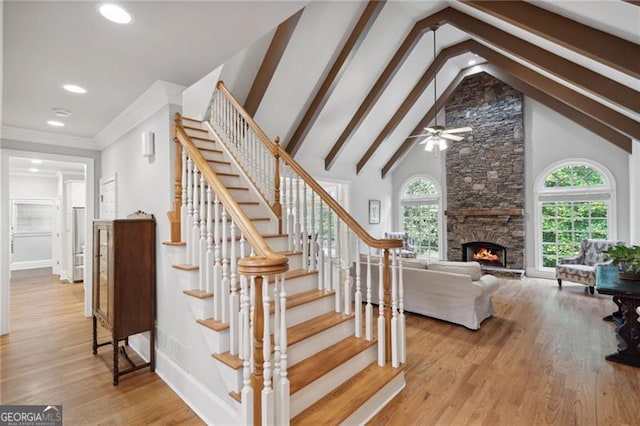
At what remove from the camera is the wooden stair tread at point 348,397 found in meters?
1.95

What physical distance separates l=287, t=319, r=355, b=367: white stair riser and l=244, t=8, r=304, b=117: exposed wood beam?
369 centimetres

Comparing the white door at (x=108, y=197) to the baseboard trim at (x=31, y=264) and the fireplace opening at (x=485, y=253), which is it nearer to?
the baseboard trim at (x=31, y=264)

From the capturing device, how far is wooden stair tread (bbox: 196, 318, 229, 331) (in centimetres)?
202

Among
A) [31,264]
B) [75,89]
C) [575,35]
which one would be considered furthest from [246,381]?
[31,264]

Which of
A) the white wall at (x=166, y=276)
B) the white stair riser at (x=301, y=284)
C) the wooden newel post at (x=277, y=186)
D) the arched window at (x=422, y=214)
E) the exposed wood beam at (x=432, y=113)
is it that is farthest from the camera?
the arched window at (x=422, y=214)

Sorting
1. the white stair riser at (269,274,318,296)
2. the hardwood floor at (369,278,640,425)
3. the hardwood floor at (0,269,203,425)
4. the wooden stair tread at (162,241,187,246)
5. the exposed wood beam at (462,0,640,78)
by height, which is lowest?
the hardwood floor at (369,278,640,425)

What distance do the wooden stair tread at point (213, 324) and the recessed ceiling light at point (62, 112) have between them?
279 centimetres

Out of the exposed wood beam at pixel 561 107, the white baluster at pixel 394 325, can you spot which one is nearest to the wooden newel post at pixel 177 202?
the white baluster at pixel 394 325

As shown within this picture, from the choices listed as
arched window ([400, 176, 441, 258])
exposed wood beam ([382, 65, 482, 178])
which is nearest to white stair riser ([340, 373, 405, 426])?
exposed wood beam ([382, 65, 482, 178])

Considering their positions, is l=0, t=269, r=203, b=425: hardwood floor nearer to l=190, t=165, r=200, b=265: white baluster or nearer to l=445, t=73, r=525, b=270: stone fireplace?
l=190, t=165, r=200, b=265: white baluster

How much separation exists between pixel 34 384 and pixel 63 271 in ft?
18.1

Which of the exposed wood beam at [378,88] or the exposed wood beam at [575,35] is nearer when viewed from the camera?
the exposed wood beam at [575,35]

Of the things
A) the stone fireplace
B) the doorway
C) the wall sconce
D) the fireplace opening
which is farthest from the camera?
the fireplace opening

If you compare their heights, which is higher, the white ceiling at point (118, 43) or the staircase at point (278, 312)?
the white ceiling at point (118, 43)
